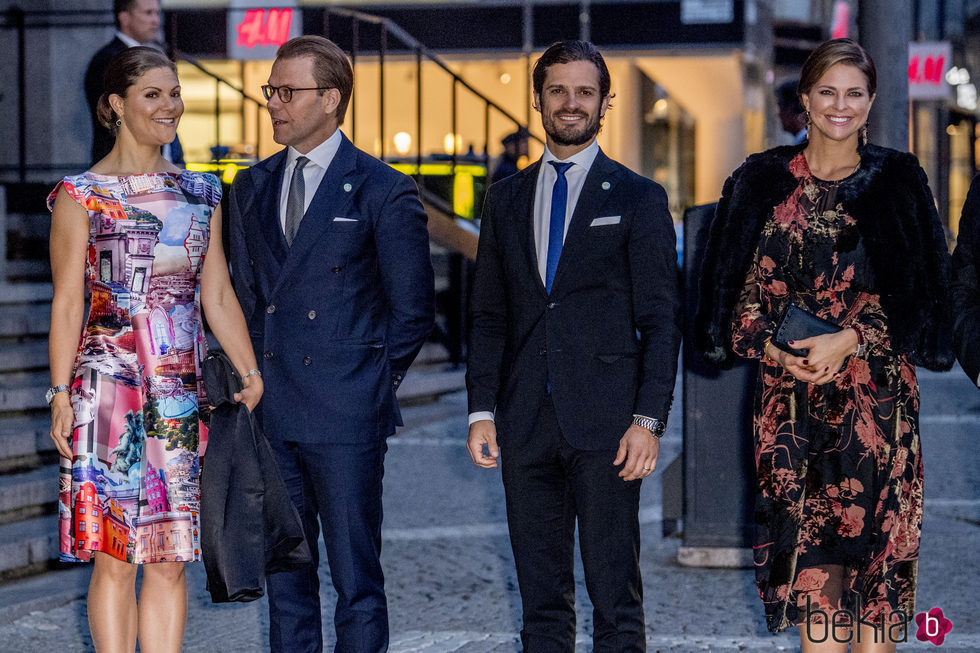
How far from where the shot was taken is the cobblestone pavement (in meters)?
5.13

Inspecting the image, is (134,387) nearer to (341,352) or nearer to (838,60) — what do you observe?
(341,352)

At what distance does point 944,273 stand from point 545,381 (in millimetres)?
1158

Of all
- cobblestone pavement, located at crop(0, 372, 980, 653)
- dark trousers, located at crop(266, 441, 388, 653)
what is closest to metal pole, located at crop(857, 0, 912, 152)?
cobblestone pavement, located at crop(0, 372, 980, 653)

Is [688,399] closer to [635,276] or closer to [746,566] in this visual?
[746,566]

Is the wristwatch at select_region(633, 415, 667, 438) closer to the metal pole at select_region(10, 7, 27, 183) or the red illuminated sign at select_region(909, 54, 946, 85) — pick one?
the metal pole at select_region(10, 7, 27, 183)

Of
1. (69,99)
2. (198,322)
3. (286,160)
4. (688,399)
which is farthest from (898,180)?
(69,99)

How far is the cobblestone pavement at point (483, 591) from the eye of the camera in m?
5.13

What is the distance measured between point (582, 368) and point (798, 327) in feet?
2.02

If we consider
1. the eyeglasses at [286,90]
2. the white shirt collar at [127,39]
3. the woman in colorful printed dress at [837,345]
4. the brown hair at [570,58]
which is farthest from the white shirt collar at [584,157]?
the white shirt collar at [127,39]

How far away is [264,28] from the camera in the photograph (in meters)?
17.2

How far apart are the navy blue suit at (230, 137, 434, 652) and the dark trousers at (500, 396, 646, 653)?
478 millimetres

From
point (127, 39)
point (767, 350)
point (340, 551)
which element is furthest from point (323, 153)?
point (127, 39)

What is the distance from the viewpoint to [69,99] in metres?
11.1

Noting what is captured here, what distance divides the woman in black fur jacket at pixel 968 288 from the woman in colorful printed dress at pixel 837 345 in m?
0.05
